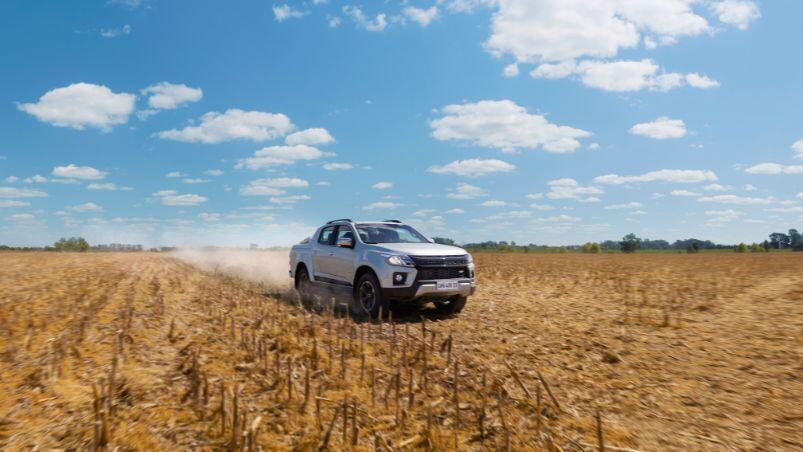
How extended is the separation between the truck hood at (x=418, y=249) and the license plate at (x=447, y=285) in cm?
53

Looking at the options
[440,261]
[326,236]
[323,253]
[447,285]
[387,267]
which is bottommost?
[447,285]

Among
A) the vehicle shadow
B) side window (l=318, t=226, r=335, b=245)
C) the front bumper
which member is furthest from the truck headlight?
side window (l=318, t=226, r=335, b=245)

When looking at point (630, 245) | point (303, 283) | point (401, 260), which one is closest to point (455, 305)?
point (401, 260)

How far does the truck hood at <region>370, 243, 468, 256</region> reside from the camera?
8.84 metres

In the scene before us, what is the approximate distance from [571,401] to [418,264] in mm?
4311

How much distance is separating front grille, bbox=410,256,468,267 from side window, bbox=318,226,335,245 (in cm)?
320

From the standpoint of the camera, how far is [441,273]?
29.2 feet

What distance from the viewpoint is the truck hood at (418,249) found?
29.0 feet

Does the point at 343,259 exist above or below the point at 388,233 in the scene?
below

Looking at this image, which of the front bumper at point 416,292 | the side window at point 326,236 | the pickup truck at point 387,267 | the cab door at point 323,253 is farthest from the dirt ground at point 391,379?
the side window at point 326,236

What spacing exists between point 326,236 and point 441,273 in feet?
12.2

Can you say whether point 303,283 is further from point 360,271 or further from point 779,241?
point 779,241

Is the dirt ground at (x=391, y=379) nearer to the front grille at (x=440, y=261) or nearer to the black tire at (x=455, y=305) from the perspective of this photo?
the black tire at (x=455, y=305)

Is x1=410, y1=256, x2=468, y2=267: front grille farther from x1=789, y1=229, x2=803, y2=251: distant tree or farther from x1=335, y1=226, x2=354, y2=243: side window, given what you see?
x1=789, y1=229, x2=803, y2=251: distant tree
